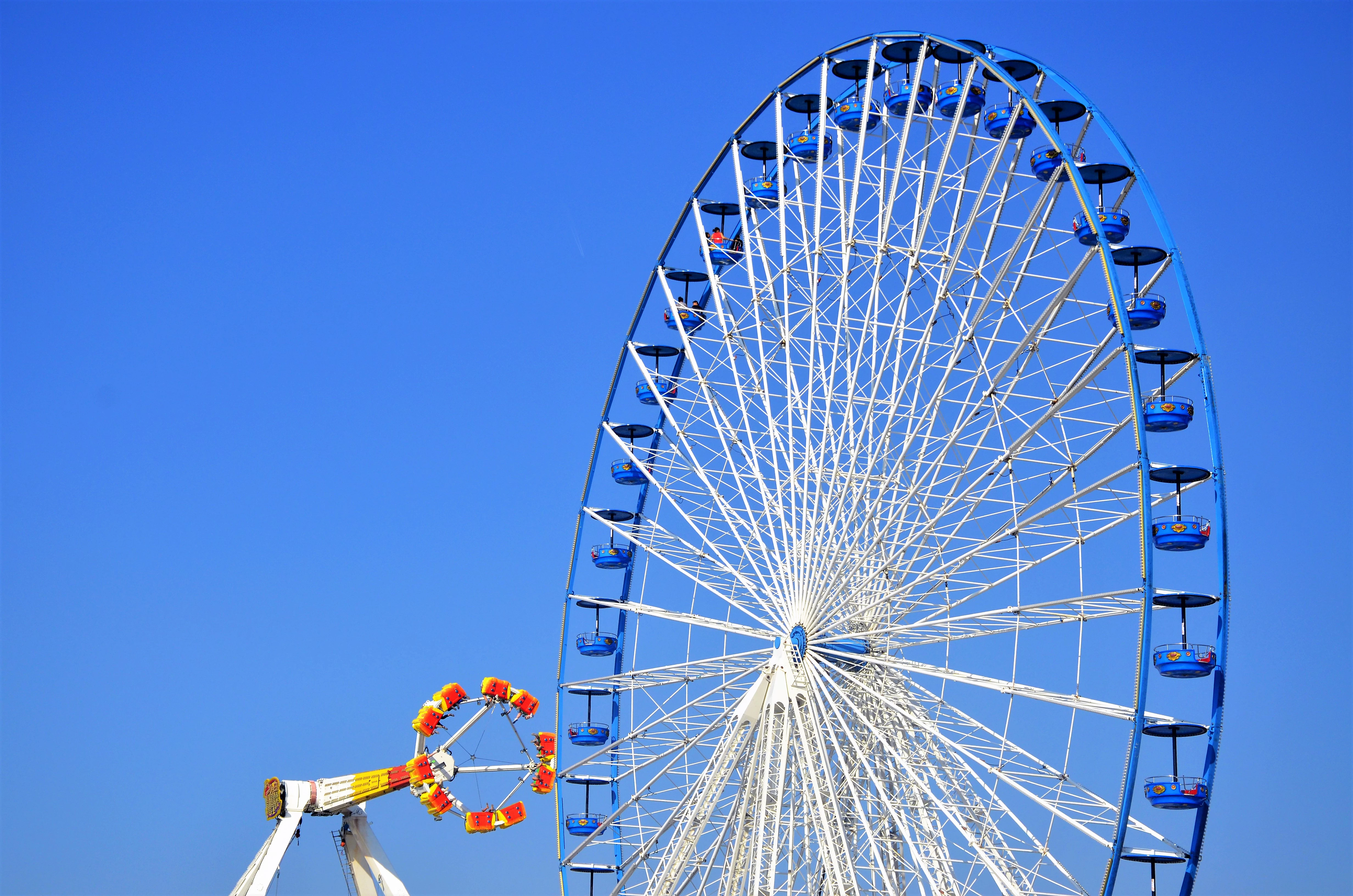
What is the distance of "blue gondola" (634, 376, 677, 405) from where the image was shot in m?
35.9

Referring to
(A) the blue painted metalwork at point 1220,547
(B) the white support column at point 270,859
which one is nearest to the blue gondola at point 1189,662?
(A) the blue painted metalwork at point 1220,547

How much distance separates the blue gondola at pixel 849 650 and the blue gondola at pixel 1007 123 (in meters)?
8.29

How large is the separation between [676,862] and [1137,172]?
13341 millimetres

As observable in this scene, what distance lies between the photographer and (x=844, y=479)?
30.7 m

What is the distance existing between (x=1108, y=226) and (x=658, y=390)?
9.06 m

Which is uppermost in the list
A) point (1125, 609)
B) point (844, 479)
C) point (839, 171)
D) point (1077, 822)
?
point (839, 171)

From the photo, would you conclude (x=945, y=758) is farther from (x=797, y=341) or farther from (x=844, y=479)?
(x=797, y=341)

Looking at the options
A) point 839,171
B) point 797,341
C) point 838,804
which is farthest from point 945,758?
point 839,171

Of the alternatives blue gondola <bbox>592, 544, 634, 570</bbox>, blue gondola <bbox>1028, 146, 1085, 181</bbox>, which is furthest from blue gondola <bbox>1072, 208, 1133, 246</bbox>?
blue gondola <bbox>592, 544, 634, 570</bbox>

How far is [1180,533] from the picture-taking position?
27.2 m

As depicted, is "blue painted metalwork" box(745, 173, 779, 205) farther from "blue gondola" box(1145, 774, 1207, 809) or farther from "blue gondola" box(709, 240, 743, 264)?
"blue gondola" box(1145, 774, 1207, 809)

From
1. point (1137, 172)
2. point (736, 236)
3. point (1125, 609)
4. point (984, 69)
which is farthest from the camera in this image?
point (736, 236)

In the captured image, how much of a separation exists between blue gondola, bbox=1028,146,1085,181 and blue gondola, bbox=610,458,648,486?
10340 millimetres

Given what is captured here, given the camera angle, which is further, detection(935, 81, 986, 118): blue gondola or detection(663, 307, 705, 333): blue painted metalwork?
detection(663, 307, 705, 333): blue painted metalwork
